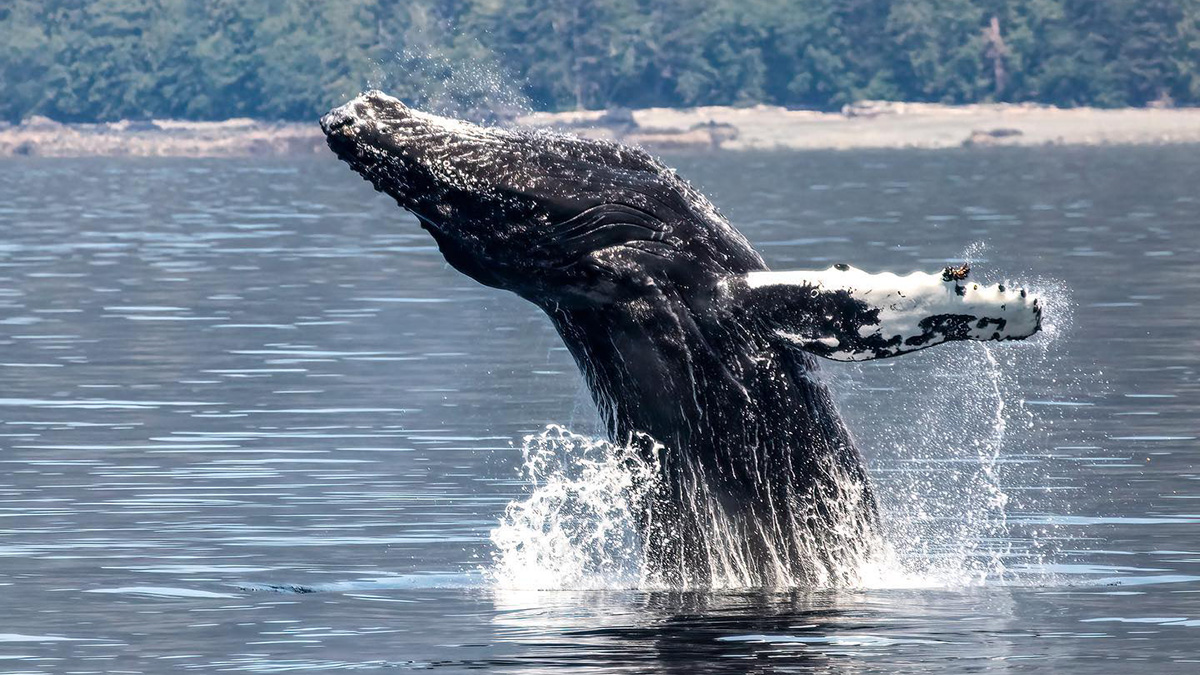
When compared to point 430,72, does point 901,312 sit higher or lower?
lower

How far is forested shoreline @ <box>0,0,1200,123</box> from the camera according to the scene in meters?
147

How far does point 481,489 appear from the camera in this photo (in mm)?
18609

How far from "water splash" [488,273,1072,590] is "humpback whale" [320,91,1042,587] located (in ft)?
0.36

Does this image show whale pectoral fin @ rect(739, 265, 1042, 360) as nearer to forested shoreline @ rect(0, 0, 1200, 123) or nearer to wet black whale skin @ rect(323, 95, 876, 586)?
wet black whale skin @ rect(323, 95, 876, 586)

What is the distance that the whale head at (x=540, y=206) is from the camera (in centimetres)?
1190

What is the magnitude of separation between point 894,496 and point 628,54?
13438cm

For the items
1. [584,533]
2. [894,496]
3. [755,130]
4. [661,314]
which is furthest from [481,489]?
[755,130]

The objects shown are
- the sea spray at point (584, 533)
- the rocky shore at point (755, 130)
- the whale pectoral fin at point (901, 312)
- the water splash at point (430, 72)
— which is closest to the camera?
the whale pectoral fin at point (901, 312)

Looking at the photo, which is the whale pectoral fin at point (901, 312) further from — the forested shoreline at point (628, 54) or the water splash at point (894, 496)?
the forested shoreline at point (628, 54)

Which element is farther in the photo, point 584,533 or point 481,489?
point 481,489

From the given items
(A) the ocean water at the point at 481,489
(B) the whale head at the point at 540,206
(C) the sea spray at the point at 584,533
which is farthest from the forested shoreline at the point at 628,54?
(B) the whale head at the point at 540,206

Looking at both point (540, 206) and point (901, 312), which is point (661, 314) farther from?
point (901, 312)

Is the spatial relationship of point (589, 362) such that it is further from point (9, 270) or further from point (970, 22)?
point (970, 22)

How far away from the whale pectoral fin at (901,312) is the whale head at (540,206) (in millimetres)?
695
